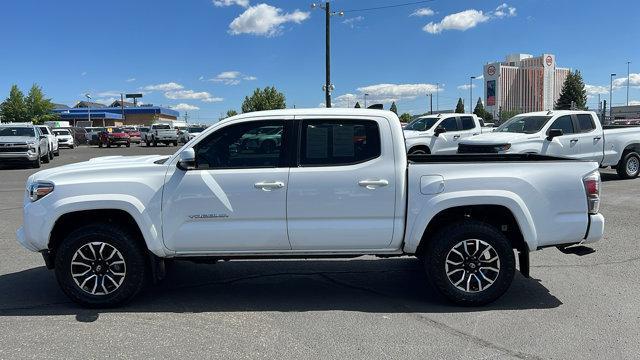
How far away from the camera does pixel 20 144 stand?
2072cm

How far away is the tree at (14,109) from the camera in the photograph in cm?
8012

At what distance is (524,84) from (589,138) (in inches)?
4632

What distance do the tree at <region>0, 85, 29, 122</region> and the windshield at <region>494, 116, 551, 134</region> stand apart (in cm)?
8218

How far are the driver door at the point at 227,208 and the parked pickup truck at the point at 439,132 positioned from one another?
12.1 m

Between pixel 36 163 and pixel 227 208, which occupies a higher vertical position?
pixel 227 208

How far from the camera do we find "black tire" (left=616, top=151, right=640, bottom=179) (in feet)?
48.0

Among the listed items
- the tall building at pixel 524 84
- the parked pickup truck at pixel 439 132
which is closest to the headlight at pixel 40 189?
the parked pickup truck at pixel 439 132

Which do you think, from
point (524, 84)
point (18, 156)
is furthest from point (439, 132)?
point (524, 84)

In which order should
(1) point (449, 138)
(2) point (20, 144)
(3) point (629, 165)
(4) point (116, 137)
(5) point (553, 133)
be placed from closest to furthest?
(5) point (553, 133) < (3) point (629, 165) < (1) point (449, 138) < (2) point (20, 144) < (4) point (116, 137)

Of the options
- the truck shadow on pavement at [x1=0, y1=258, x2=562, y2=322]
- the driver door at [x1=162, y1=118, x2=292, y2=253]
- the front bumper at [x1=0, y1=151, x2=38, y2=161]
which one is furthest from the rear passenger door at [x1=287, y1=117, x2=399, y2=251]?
the front bumper at [x1=0, y1=151, x2=38, y2=161]

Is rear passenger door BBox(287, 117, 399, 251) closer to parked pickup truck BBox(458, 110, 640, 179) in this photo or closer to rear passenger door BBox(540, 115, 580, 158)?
parked pickup truck BBox(458, 110, 640, 179)

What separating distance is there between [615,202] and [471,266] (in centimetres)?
763

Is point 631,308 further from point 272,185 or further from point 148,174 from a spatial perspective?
point 148,174

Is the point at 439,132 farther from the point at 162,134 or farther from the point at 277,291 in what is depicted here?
the point at 162,134
